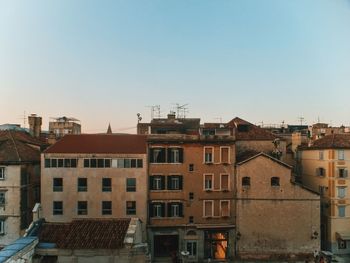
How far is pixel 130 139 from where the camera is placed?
114ft

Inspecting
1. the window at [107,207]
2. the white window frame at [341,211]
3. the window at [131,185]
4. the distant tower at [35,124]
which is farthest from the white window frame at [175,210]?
the distant tower at [35,124]

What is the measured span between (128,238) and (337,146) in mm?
23585

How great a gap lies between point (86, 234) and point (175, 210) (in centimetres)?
968

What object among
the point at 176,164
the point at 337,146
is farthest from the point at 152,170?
the point at 337,146

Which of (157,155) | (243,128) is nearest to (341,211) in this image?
(243,128)

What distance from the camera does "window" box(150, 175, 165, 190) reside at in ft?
110

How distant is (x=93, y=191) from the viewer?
32.8 metres

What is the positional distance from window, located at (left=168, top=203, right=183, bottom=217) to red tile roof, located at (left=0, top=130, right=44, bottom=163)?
14331 mm

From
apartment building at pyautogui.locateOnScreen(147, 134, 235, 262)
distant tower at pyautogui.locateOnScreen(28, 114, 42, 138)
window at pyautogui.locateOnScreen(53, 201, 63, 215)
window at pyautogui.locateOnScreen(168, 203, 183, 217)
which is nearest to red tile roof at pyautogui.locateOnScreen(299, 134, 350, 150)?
apartment building at pyautogui.locateOnScreen(147, 134, 235, 262)

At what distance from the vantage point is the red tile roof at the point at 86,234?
25.1 meters

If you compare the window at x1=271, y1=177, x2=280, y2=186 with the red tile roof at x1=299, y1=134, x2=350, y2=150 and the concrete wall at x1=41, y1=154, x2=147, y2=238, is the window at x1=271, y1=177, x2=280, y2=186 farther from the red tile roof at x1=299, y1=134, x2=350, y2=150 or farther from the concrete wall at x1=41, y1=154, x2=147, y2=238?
the concrete wall at x1=41, y1=154, x2=147, y2=238

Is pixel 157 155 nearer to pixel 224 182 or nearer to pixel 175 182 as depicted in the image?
pixel 175 182

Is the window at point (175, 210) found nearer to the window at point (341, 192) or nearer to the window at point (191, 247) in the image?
the window at point (191, 247)

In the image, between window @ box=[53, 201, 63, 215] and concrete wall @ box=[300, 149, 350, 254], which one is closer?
window @ box=[53, 201, 63, 215]
